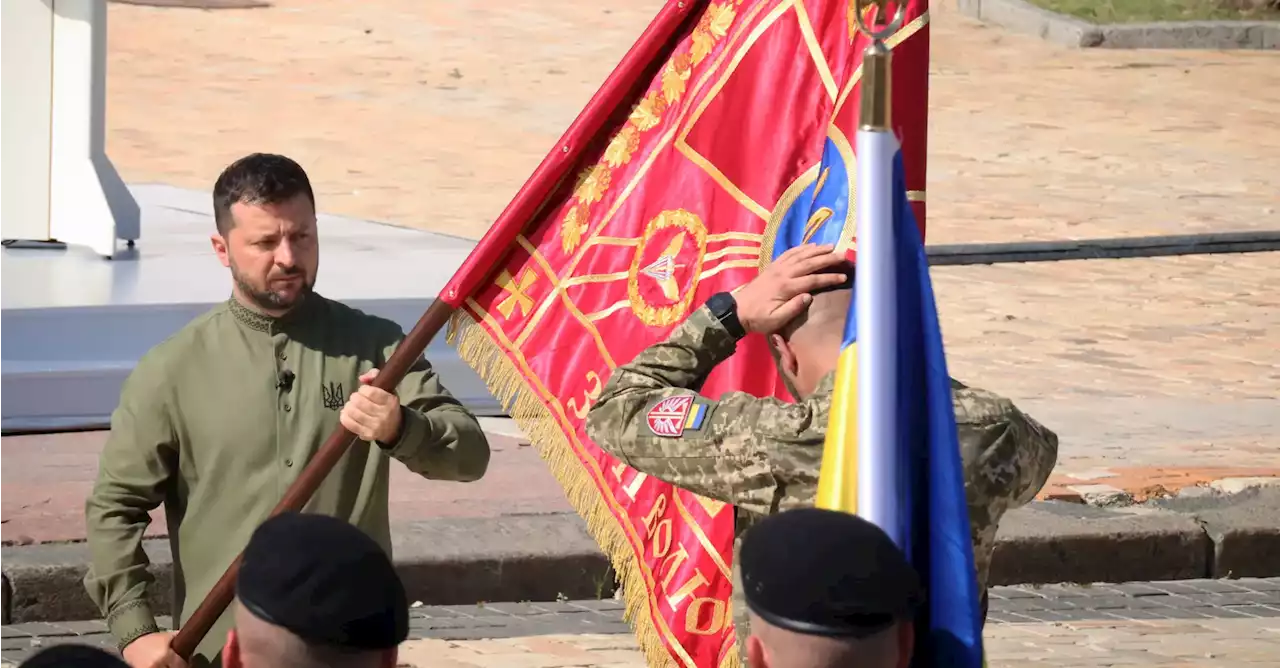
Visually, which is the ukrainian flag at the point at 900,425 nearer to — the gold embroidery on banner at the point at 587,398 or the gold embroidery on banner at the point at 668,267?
the gold embroidery on banner at the point at 668,267

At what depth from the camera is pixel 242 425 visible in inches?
151

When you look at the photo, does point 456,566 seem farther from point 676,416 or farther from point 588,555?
point 676,416

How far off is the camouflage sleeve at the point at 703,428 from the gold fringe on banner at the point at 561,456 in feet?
2.33

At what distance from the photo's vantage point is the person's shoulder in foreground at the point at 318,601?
224 cm

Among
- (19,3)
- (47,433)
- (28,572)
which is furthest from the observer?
(19,3)

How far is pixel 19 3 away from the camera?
9.47 metres

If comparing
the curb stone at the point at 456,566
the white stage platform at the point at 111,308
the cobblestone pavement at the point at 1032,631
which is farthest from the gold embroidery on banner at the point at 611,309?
the white stage platform at the point at 111,308

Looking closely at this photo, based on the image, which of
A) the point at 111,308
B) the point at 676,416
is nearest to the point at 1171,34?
the point at 111,308

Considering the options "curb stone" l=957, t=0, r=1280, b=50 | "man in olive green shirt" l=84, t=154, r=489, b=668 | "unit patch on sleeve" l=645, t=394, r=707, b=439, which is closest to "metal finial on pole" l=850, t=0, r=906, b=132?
"unit patch on sleeve" l=645, t=394, r=707, b=439

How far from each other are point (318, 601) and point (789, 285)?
109 cm

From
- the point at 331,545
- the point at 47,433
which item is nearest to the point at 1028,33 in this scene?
the point at 47,433

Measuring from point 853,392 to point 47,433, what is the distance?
5764mm

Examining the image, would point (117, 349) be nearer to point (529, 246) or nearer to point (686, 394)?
point (529, 246)

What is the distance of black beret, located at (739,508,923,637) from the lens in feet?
7.59
